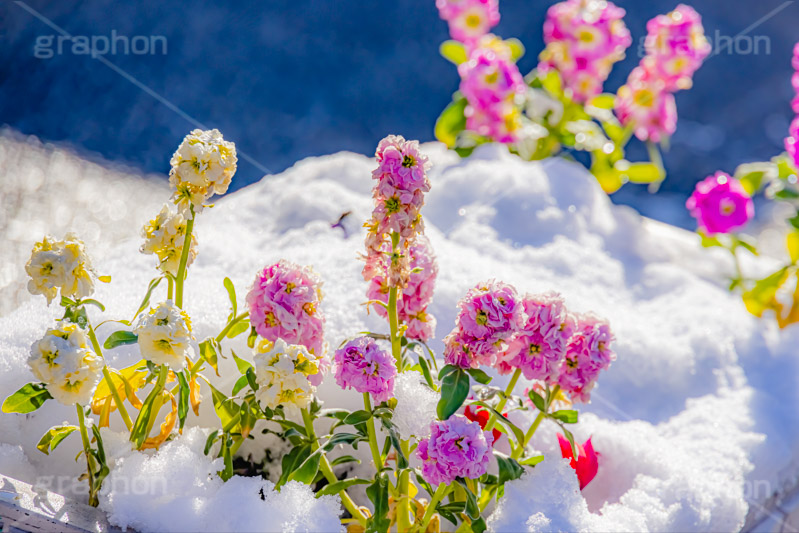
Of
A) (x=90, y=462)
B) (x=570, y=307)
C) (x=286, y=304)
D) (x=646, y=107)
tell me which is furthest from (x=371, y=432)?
(x=646, y=107)

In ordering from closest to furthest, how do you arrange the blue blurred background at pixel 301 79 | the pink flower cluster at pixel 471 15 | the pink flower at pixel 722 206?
the pink flower at pixel 722 206 < the pink flower cluster at pixel 471 15 < the blue blurred background at pixel 301 79

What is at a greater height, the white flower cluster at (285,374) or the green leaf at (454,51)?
the green leaf at (454,51)

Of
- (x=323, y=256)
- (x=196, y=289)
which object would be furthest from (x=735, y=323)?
(x=196, y=289)

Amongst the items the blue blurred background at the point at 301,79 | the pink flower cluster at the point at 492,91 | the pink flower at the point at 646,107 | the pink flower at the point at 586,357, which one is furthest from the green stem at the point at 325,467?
the blue blurred background at the point at 301,79

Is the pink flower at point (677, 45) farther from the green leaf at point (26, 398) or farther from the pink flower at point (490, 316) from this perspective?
the green leaf at point (26, 398)

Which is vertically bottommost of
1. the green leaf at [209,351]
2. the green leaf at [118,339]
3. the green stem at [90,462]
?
the green stem at [90,462]

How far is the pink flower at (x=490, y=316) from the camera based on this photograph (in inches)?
21.7

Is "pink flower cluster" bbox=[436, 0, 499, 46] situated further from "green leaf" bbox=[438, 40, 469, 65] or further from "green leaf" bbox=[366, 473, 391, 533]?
"green leaf" bbox=[366, 473, 391, 533]

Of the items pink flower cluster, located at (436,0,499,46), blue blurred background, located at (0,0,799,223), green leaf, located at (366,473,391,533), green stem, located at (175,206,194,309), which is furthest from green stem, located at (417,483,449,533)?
blue blurred background, located at (0,0,799,223)

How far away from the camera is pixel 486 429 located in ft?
2.07

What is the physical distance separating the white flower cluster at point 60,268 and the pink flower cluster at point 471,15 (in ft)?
3.53

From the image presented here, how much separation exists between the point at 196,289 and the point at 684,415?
2.07 ft

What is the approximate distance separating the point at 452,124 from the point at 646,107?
371mm

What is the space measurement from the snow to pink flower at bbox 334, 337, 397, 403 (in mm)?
97
